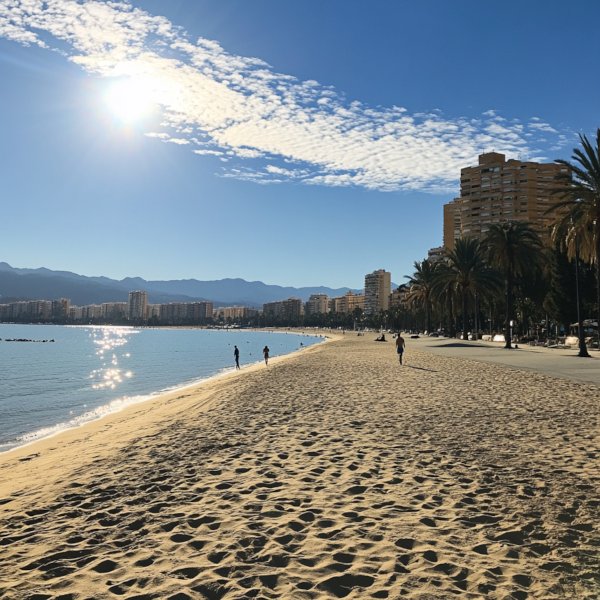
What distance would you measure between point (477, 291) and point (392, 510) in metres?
56.9

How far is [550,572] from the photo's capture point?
4.36 meters

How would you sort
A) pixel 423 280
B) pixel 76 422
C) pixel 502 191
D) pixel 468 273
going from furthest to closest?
1. pixel 502 191
2. pixel 423 280
3. pixel 468 273
4. pixel 76 422

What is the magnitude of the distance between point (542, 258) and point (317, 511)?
160ft

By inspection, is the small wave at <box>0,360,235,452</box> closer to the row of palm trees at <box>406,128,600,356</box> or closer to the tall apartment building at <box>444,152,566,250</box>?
the row of palm trees at <box>406,128,600,356</box>

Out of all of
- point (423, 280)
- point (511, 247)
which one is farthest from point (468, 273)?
point (423, 280)

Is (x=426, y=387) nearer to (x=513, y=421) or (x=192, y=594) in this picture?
(x=513, y=421)

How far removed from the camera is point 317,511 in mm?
5848

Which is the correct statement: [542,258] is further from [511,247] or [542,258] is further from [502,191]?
[502,191]

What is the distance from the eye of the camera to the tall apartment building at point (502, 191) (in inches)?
4648

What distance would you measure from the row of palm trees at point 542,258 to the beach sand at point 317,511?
20330mm

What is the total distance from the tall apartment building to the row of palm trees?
2101 inches

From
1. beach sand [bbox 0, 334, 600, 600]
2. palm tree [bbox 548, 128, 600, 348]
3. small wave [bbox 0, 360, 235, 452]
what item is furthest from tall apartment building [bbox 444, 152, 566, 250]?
beach sand [bbox 0, 334, 600, 600]

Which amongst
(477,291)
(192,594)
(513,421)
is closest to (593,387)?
(513,421)

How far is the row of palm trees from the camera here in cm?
2803
